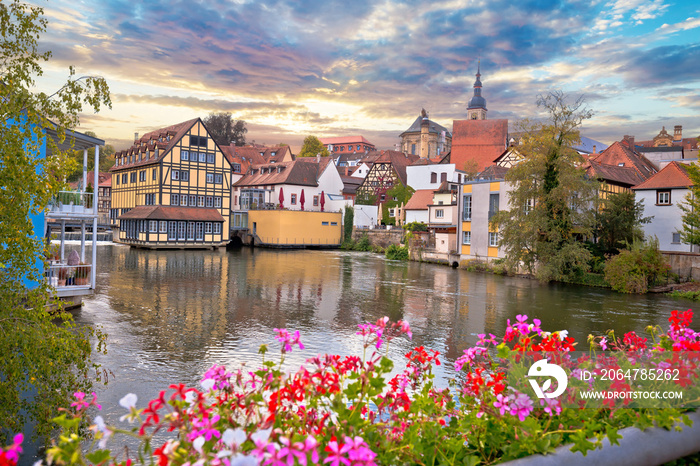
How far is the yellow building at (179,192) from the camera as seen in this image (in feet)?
151

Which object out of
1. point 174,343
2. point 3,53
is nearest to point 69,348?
point 3,53

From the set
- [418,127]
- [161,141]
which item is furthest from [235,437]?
[418,127]

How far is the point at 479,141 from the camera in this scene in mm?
62312

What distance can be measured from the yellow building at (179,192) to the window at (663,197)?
117 feet

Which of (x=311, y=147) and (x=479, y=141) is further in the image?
(x=311, y=147)

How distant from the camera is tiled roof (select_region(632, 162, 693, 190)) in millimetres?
29763

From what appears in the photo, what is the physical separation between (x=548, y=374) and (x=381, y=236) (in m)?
48.9

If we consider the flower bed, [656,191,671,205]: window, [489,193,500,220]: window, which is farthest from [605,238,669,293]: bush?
the flower bed

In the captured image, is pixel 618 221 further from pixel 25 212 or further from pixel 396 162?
pixel 396 162

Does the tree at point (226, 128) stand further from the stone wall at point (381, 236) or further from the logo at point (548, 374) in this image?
the logo at point (548, 374)

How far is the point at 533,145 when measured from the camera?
28.8m

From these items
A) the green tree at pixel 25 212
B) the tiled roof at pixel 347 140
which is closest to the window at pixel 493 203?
the green tree at pixel 25 212

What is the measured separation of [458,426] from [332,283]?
73.5 feet

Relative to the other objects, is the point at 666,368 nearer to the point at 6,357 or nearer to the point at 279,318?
the point at 6,357
